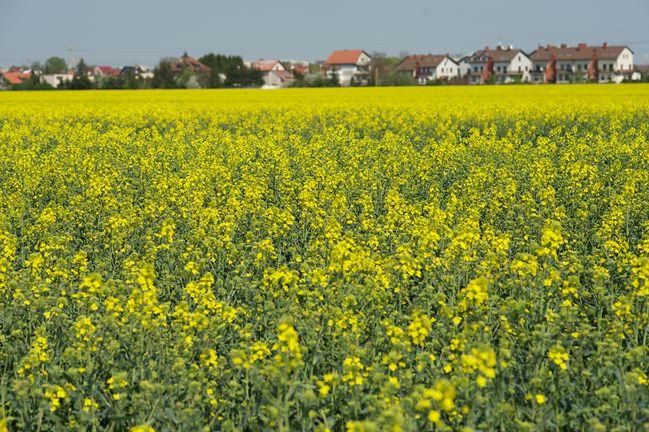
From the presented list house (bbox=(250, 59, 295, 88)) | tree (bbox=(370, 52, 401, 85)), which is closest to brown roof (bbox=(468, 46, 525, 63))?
tree (bbox=(370, 52, 401, 85))

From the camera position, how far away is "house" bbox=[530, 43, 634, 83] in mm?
132500

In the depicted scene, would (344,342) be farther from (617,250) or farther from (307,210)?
(307,210)

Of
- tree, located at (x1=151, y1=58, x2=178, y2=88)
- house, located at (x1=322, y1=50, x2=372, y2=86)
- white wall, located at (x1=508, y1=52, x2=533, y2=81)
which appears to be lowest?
tree, located at (x1=151, y1=58, x2=178, y2=88)

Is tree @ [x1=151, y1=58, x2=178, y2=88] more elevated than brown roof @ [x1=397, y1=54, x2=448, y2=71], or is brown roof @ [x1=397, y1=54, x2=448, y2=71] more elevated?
brown roof @ [x1=397, y1=54, x2=448, y2=71]

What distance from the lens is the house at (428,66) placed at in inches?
5655

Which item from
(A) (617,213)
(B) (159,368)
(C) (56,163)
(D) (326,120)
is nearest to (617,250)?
(A) (617,213)

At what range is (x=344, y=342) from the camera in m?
5.29

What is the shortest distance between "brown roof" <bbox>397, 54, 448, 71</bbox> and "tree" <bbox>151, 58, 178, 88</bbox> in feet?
233

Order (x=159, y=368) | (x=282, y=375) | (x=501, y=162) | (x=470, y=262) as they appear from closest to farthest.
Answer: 1. (x=282, y=375)
2. (x=159, y=368)
3. (x=470, y=262)
4. (x=501, y=162)

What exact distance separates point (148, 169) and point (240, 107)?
1738 centimetres

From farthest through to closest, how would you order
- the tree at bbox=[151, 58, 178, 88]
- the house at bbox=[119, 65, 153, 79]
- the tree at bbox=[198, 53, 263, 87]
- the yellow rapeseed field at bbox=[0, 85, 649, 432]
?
1. the house at bbox=[119, 65, 153, 79]
2. the tree at bbox=[198, 53, 263, 87]
3. the tree at bbox=[151, 58, 178, 88]
4. the yellow rapeseed field at bbox=[0, 85, 649, 432]

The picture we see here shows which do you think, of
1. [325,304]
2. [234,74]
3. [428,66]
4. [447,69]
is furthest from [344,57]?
[325,304]

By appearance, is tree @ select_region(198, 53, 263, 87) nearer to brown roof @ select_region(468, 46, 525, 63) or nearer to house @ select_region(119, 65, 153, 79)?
house @ select_region(119, 65, 153, 79)

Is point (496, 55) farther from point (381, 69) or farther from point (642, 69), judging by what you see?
point (381, 69)
